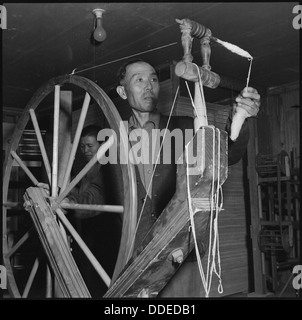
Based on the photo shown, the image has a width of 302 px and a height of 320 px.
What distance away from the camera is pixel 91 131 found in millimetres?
2625

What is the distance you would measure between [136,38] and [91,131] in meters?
0.85

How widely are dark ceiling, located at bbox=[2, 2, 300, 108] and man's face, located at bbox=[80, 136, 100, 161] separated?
365mm

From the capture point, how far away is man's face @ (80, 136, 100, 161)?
2.33m

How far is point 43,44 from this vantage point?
203 centimetres

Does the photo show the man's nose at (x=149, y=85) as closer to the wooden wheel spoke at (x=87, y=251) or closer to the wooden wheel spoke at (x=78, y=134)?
the wooden wheel spoke at (x=78, y=134)

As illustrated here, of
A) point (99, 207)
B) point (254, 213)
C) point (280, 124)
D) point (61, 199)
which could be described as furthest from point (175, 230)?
point (280, 124)

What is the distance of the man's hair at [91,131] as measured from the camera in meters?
2.57

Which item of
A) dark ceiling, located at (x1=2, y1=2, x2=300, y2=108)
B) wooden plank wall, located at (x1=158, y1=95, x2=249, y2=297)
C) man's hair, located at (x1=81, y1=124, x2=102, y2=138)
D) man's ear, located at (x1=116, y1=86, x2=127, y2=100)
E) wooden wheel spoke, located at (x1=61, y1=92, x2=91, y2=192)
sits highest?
dark ceiling, located at (x1=2, y1=2, x2=300, y2=108)

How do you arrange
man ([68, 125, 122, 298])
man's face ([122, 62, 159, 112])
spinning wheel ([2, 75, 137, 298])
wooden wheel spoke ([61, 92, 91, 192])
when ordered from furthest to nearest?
man ([68, 125, 122, 298]) → man's face ([122, 62, 159, 112]) → wooden wheel spoke ([61, 92, 91, 192]) → spinning wheel ([2, 75, 137, 298])

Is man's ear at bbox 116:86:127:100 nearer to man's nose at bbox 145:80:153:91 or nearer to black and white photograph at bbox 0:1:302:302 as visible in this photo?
black and white photograph at bbox 0:1:302:302

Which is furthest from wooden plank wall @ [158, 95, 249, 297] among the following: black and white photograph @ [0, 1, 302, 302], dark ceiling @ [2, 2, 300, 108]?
dark ceiling @ [2, 2, 300, 108]

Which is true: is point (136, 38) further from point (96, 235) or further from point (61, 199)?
point (96, 235)
